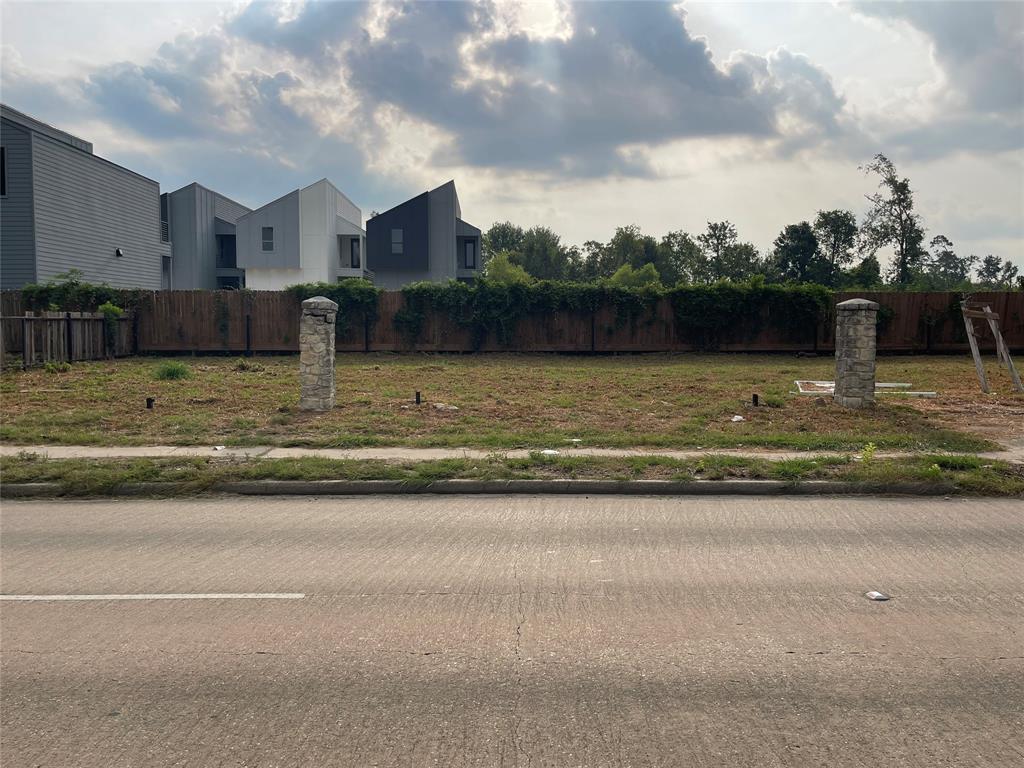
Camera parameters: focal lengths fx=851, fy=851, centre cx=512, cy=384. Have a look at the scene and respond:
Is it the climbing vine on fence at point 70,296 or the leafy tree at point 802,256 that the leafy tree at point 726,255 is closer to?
the leafy tree at point 802,256

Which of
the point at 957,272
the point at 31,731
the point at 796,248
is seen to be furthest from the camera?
the point at 957,272

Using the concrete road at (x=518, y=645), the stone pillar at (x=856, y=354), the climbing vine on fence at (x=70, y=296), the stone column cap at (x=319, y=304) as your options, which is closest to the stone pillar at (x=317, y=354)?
the stone column cap at (x=319, y=304)

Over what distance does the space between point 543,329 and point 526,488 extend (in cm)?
2144

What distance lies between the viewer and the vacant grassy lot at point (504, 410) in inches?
519

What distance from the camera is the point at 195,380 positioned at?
21.1 m

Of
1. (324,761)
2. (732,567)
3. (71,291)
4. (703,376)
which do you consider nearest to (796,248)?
(703,376)

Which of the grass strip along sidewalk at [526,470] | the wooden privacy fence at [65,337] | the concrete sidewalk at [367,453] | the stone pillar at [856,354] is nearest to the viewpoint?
the grass strip along sidewalk at [526,470]

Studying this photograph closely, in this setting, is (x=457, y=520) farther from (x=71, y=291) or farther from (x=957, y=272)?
(x=957, y=272)

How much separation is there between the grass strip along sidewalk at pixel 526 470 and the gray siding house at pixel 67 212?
28212 mm

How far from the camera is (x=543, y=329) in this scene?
103 feet

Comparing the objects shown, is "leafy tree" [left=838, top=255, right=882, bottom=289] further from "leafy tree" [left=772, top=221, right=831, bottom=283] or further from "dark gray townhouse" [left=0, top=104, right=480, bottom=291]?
"dark gray townhouse" [left=0, top=104, right=480, bottom=291]

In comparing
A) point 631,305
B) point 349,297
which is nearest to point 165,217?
point 349,297

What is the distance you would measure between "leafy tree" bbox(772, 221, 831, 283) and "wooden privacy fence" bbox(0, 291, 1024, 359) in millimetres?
28568

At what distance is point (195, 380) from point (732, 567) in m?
17.3
